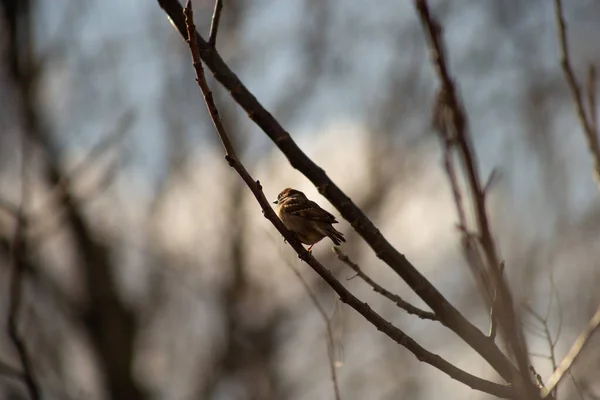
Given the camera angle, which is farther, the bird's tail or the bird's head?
the bird's head

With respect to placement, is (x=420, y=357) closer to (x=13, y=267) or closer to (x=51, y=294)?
(x=13, y=267)

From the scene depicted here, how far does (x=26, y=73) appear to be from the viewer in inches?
372

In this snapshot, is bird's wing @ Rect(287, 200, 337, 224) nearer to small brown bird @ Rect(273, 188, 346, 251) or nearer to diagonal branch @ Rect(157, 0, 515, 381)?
small brown bird @ Rect(273, 188, 346, 251)

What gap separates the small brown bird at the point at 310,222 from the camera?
3576 mm

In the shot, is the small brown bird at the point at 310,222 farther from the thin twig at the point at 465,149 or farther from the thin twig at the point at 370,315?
the thin twig at the point at 465,149

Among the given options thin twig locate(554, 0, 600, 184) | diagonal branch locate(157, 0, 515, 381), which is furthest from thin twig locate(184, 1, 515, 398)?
thin twig locate(554, 0, 600, 184)

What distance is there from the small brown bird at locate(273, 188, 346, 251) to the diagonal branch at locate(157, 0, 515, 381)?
66.9 inches

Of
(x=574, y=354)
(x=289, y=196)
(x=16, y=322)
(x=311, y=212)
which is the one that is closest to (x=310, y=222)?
(x=311, y=212)

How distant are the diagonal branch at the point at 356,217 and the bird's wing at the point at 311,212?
1.78 m

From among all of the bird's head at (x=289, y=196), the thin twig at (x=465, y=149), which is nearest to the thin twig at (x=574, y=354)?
the thin twig at (x=465, y=149)

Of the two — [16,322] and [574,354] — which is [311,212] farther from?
[574,354]

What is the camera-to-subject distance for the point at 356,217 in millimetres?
1772

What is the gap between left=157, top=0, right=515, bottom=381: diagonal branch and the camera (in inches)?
69.0

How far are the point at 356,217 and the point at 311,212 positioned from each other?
1864 mm
